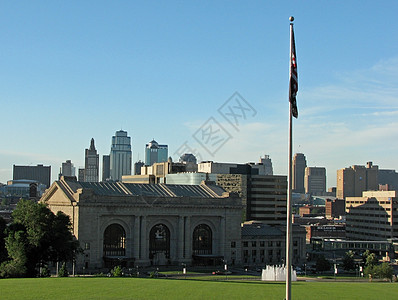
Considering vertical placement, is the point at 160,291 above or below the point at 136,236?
below

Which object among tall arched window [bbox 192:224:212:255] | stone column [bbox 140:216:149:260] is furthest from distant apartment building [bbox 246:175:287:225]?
stone column [bbox 140:216:149:260]

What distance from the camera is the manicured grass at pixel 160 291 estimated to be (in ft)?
178

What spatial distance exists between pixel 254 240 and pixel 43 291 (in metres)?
92.0

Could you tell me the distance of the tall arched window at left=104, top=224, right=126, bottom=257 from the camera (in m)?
125

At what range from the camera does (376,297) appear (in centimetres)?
5778

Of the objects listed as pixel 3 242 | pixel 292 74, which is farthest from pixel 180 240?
pixel 292 74

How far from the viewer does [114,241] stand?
4943 inches

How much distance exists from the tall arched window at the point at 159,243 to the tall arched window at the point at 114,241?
6297mm

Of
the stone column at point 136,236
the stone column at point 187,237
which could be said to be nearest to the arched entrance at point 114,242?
the stone column at point 136,236

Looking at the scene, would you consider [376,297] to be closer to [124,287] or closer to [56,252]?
[124,287]

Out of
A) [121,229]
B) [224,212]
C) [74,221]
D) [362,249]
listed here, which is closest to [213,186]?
[224,212]

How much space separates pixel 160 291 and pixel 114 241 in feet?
227

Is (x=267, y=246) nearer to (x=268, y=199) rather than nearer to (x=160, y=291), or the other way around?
(x=268, y=199)

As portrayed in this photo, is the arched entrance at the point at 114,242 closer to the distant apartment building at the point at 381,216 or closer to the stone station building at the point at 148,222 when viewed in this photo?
the stone station building at the point at 148,222
